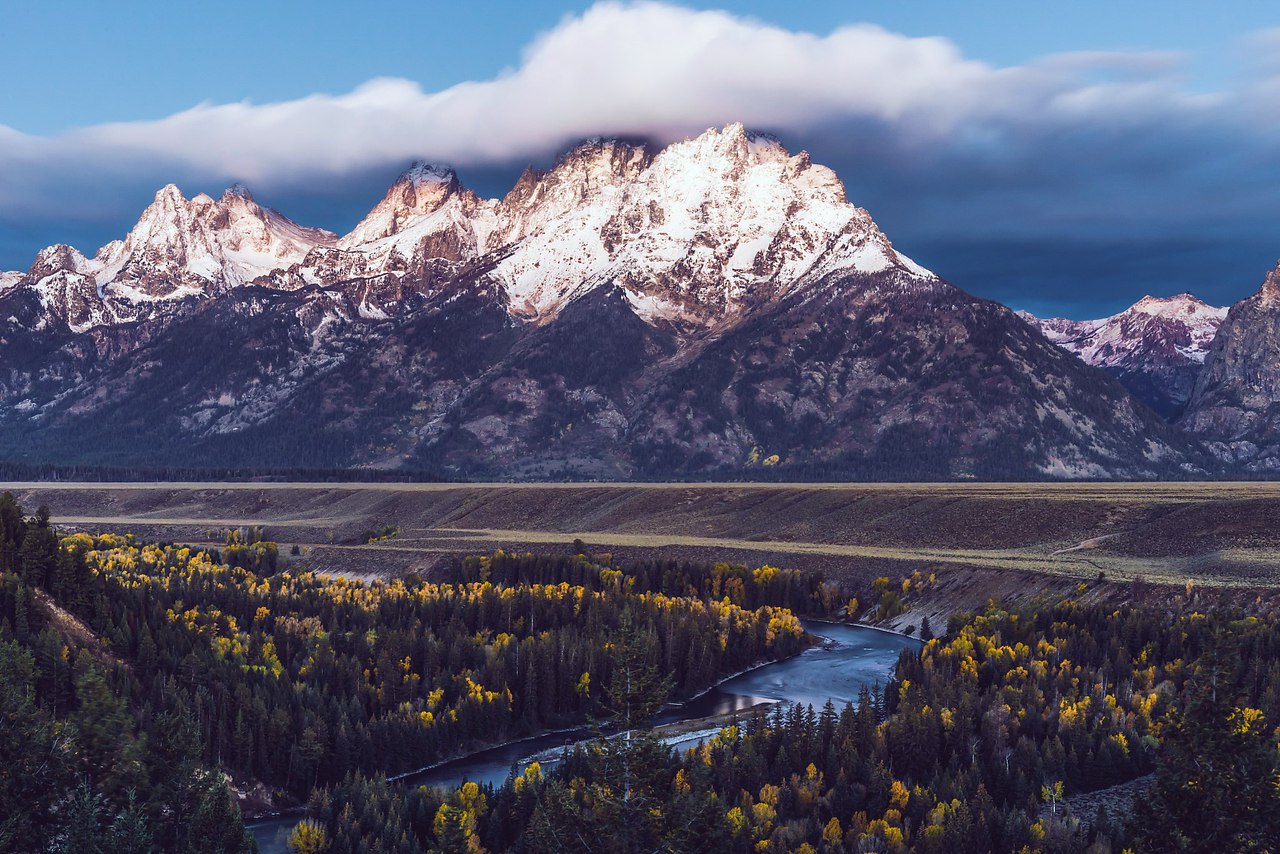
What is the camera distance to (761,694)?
126 metres

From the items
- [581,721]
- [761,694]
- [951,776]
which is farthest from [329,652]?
[951,776]

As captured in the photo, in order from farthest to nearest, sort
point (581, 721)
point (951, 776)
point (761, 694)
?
1. point (761, 694)
2. point (581, 721)
3. point (951, 776)

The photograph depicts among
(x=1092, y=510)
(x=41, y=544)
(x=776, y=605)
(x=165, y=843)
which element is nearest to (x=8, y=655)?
(x=165, y=843)

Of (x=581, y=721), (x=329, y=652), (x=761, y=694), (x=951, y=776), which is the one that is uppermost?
(x=329, y=652)

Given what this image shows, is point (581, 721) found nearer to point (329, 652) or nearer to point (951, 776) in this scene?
point (329, 652)

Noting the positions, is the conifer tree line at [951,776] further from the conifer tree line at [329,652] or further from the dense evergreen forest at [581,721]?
the conifer tree line at [329,652]

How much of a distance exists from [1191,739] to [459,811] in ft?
150

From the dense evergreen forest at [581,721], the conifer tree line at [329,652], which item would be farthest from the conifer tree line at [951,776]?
the conifer tree line at [329,652]

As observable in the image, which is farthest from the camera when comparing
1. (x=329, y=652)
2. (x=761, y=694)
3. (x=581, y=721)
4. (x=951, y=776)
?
(x=761, y=694)

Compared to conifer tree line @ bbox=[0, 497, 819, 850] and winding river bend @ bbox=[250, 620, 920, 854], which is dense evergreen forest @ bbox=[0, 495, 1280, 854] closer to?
conifer tree line @ bbox=[0, 497, 819, 850]

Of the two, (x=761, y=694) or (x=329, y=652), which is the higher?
(x=329, y=652)

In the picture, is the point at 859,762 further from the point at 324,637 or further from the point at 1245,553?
the point at 1245,553

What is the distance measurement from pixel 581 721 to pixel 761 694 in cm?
2087

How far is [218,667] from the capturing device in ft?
366
